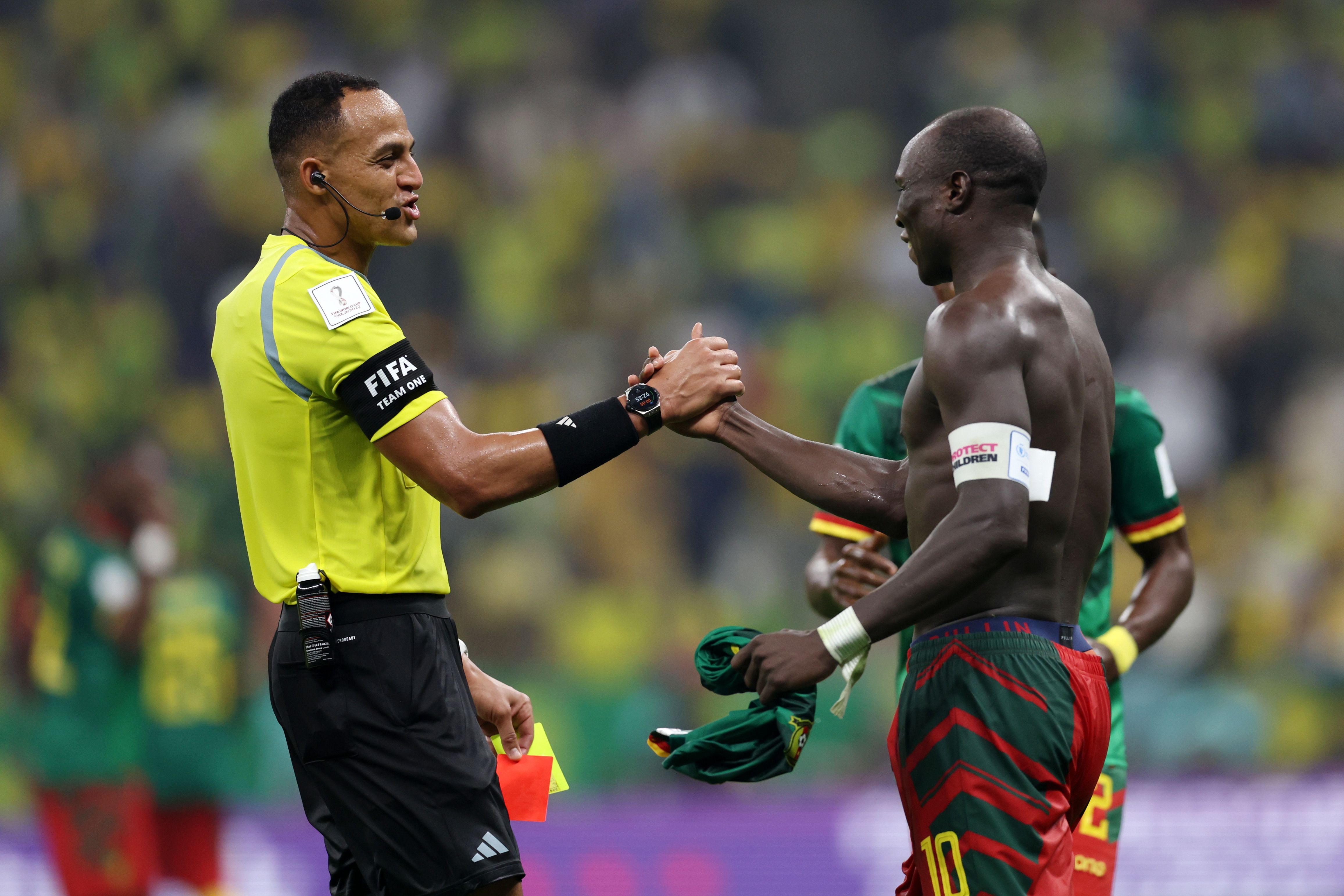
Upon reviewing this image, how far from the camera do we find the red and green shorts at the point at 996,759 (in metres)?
3.30

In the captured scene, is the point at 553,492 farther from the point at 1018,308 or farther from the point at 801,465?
the point at 1018,308

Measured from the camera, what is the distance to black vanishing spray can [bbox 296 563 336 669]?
3.53 metres

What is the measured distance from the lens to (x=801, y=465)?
4188 mm

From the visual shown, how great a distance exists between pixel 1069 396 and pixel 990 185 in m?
0.58

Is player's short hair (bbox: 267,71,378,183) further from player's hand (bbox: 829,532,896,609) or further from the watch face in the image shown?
player's hand (bbox: 829,532,896,609)

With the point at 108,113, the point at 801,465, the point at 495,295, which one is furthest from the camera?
the point at 108,113

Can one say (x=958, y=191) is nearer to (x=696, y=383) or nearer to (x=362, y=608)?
(x=696, y=383)

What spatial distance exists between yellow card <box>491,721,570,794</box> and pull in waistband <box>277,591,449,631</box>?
25.2 inches

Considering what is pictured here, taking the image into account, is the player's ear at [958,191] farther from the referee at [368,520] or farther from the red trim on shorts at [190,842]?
the red trim on shorts at [190,842]

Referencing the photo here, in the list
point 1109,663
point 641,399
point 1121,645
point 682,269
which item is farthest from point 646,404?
point 682,269

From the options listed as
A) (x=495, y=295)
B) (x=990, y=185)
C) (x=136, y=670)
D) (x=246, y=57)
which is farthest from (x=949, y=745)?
(x=246, y=57)

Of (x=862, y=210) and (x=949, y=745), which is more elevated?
(x=862, y=210)

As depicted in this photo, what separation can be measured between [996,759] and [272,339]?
198cm

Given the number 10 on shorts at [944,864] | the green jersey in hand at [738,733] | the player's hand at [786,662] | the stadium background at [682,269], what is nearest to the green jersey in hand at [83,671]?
the stadium background at [682,269]
